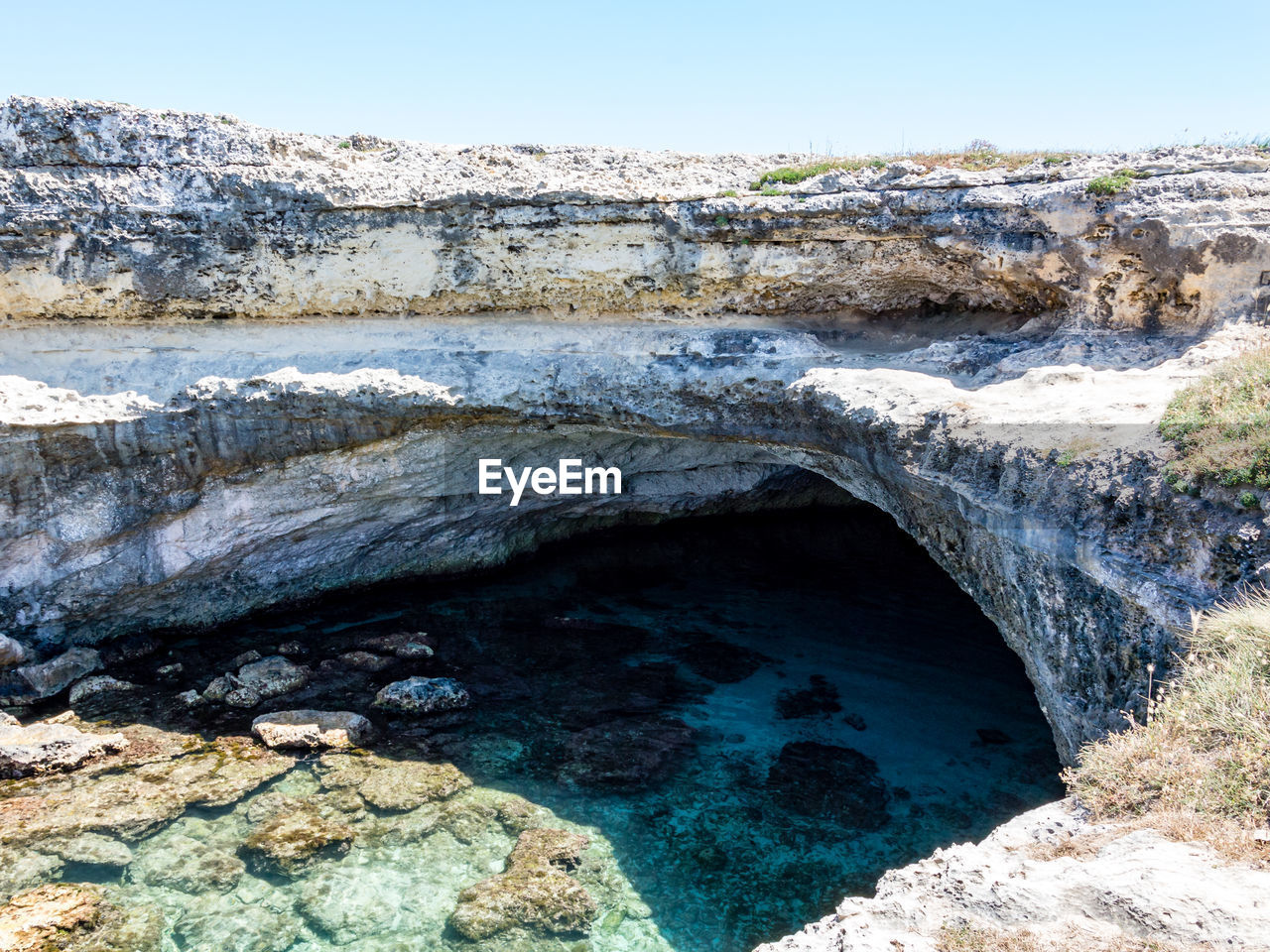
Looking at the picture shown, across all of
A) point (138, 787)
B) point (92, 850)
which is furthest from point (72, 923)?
point (138, 787)

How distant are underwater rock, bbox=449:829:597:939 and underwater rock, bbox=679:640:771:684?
4.33 m

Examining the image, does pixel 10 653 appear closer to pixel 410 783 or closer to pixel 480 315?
pixel 410 783

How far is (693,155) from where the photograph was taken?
1175cm

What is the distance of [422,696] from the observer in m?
11.0

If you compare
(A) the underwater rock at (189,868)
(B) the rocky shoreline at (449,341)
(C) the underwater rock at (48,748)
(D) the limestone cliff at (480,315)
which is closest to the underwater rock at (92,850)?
(B) the rocky shoreline at (449,341)

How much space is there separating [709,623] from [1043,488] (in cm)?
744

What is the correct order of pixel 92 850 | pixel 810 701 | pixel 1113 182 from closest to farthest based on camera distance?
pixel 92 850, pixel 1113 182, pixel 810 701

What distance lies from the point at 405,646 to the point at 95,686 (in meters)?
4.08

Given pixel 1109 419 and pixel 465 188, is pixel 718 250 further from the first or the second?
pixel 1109 419

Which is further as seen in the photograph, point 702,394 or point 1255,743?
point 702,394

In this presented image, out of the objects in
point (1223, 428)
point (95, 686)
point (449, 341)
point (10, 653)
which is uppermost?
point (449, 341)

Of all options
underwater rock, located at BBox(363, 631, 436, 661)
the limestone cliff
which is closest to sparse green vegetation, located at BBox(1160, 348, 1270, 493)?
the limestone cliff

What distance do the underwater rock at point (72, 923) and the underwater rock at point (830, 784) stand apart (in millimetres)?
6252

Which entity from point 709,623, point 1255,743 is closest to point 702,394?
point 709,623
